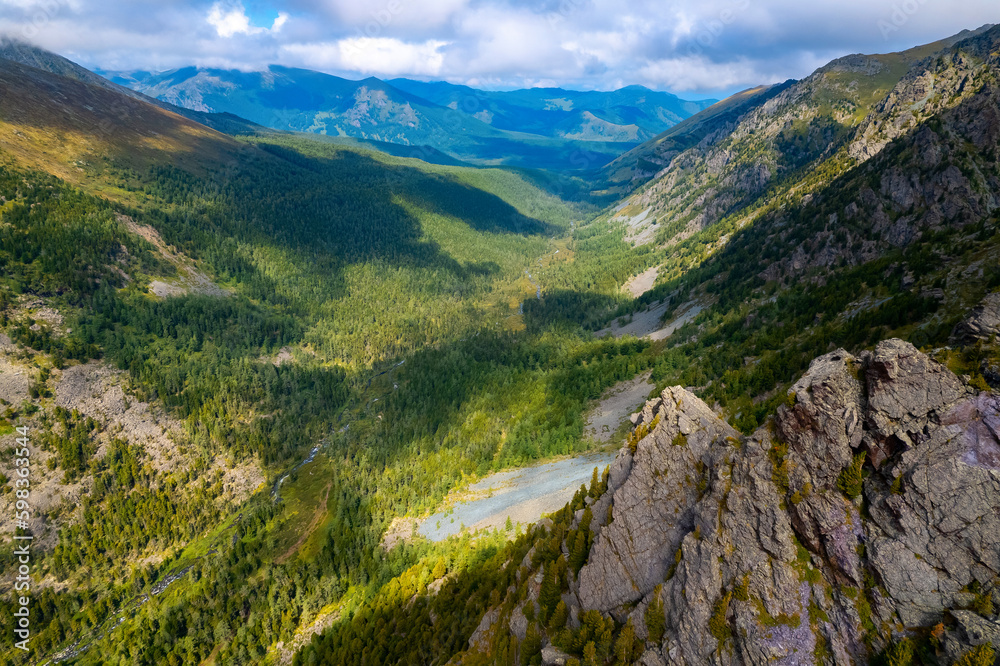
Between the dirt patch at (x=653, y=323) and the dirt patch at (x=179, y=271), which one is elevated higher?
the dirt patch at (x=179, y=271)

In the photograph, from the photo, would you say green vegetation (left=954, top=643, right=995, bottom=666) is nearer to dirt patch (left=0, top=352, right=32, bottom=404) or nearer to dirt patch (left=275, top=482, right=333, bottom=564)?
Answer: dirt patch (left=275, top=482, right=333, bottom=564)

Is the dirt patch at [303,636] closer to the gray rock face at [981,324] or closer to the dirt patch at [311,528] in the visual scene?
the dirt patch at [311,528]

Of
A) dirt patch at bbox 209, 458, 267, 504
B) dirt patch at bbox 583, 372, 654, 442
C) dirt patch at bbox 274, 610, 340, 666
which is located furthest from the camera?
dirt patch at bbox 209, 458, 267, 504

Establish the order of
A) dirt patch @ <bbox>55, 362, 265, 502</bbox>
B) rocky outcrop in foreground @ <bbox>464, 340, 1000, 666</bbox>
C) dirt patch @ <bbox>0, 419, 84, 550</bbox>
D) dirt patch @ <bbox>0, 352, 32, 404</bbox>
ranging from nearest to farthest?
1. rocky outcrop in foreground @ <bbox>464, 340, 1000, 666</bbox>
2. dirt patch @ <bbox>0, 419, 84, 550</bbox>
3. dirt patch @ <bbox>0, 352, 32, 404</bbox>
4. dirt patch @ <bbox>55, 362, 265, 502</bbox>

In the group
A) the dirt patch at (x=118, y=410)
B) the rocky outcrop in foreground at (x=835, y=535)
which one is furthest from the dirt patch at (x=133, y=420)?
the rocky outcrop in foreground at (x=835, y=535)

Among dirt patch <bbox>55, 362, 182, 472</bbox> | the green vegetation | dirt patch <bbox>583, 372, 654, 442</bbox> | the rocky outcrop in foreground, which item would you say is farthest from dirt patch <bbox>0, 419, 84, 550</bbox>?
the green vegetation

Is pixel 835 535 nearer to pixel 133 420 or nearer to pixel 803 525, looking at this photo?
pixel 803 525

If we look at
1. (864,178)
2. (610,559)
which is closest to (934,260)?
(864,178)
